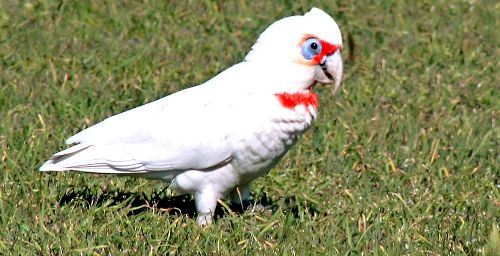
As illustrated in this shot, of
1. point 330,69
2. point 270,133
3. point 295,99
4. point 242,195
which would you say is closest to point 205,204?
point 242,195

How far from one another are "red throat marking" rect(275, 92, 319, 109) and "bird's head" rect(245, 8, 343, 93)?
6 cm

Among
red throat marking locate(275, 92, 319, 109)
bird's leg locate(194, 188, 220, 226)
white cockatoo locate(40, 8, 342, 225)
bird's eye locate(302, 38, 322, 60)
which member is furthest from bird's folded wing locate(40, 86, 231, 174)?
bird's eye locate(302, 38, 322, 60)

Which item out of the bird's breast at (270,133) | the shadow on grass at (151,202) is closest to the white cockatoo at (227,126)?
the bird's breast at (270,133)

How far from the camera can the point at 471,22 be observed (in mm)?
8438

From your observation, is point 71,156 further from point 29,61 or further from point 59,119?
point 29,61

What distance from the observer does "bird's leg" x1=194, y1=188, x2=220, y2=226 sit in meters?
5.20

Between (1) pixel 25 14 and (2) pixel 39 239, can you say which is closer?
(2) pixel 39 239

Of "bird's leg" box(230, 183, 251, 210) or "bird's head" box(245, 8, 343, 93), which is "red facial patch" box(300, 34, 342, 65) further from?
"bird's leg" box(230, 183, 251, 210)

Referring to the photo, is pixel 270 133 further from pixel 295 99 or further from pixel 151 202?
pixel 151 202

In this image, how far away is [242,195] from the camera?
551cm

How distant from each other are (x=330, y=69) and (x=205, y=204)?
85 cm

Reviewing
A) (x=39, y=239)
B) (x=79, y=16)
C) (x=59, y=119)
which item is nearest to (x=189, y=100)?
(x=39, y=239)

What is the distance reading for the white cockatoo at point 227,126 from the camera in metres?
5.08

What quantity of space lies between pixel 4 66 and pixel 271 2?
87.1 inches
